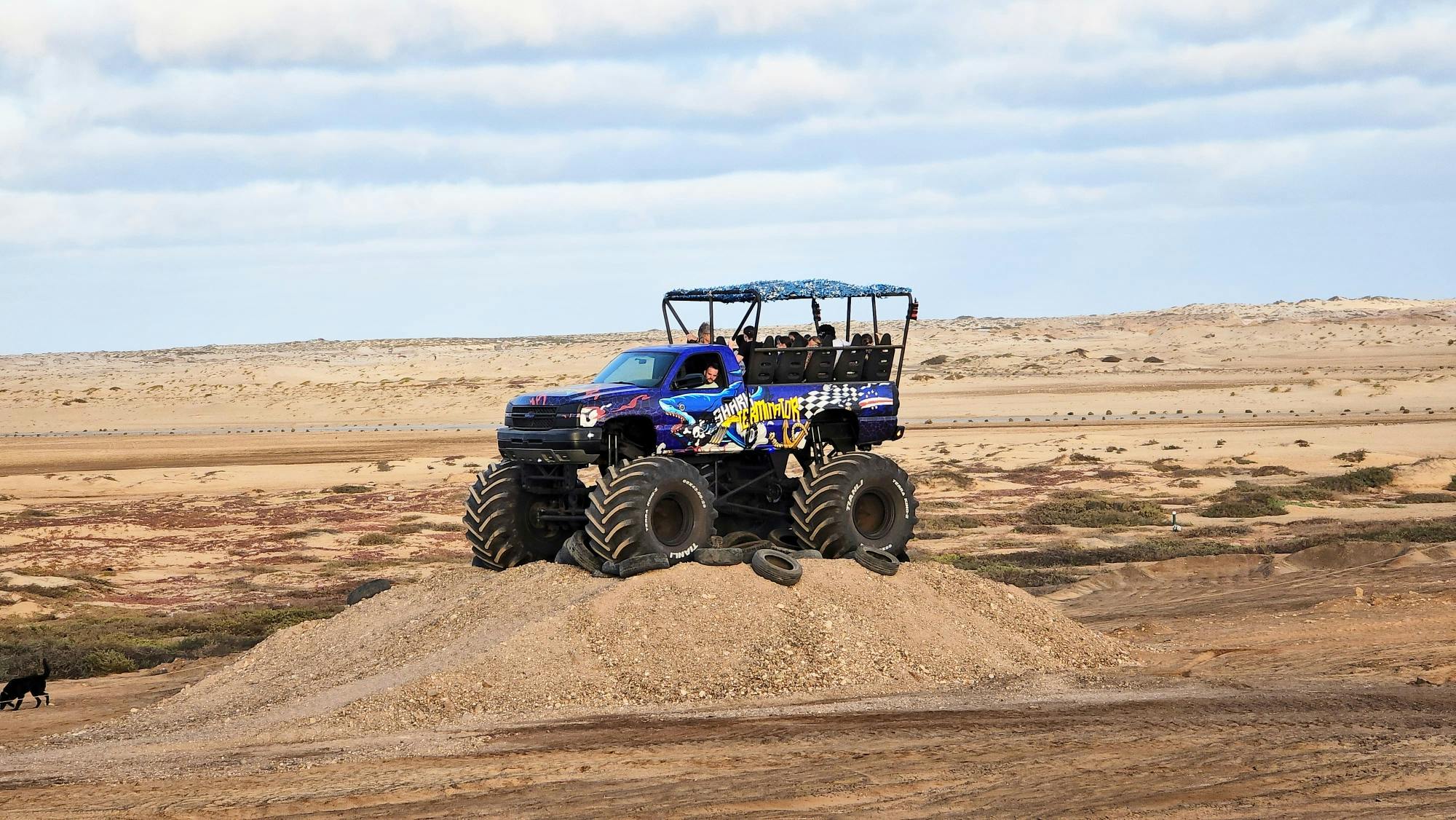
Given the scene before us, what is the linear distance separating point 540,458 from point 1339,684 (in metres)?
8.31

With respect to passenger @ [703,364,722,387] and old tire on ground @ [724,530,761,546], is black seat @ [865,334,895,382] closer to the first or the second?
passenger @ [703,364,722,387]

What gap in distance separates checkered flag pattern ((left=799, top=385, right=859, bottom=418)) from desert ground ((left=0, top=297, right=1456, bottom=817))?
215 centimetres

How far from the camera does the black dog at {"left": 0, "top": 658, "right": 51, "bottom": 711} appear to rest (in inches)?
604

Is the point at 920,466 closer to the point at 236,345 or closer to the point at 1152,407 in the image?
the point at 1152,407

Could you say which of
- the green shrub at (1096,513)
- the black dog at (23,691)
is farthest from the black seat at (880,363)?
the green shrub at (1096,513)

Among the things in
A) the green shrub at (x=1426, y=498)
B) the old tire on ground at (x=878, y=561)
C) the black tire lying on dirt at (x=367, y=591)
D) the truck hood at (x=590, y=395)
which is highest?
the truck hood at (x=590, y=395)

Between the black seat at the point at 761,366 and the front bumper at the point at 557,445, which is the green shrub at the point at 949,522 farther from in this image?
the front bumper at the point at 557,445

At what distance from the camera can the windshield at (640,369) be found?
16.5 metres

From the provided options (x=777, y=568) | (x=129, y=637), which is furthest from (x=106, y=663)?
(x=777, y=568)

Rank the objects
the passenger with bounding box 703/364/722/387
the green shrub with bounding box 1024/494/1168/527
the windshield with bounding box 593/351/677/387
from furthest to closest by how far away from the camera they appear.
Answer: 1. the green shrub with bounding box 1024/494/1168/527
2. the passenger with bounding box 703/364/722/387
3. the windshield with bounding box 593/351/677/387

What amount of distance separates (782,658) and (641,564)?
179 cm

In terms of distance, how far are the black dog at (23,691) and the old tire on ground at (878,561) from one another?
8766 mm

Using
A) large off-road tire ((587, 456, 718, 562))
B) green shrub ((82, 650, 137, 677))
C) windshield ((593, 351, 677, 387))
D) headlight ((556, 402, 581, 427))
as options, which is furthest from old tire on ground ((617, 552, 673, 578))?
green shrub ((82, 650, 137, 677))

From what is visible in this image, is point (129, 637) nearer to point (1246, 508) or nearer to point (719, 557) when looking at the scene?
point (719, 557)
